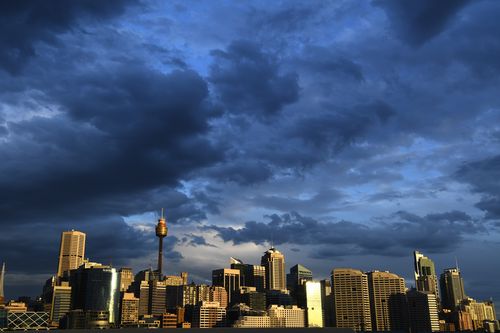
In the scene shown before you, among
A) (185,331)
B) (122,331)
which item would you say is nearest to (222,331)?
(185,331)

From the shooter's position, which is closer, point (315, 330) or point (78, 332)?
point (78, 332)

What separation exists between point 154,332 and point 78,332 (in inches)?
417

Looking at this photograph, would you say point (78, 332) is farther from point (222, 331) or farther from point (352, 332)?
point (352, 332)

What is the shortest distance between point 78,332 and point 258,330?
1031 inches

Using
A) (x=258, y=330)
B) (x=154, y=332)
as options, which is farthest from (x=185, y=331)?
(x=258, y=330)

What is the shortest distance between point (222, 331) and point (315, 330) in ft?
48.1

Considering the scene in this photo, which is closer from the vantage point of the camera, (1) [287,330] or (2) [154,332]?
(2) [154,332]

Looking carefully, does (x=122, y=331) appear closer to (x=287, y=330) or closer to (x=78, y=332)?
(x=78, y=332)

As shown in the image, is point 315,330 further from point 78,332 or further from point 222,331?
point 78,332

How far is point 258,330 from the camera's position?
72.8 meters

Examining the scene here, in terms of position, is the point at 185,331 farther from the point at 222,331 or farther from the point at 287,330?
the point at 287,330

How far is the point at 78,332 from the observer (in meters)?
66.4

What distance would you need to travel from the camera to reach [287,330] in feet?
244

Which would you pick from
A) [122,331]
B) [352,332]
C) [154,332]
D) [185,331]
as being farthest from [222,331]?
[352,332]
